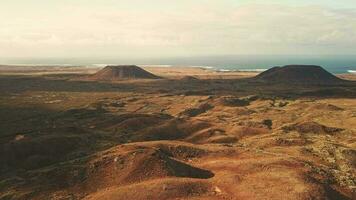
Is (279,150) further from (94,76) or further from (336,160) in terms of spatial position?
(94,76)

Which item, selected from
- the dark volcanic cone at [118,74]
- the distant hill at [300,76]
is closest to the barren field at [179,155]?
the distant hill at [300,76]

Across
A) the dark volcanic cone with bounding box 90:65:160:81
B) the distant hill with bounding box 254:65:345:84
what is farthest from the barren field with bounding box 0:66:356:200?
the dark volcanic cone with bounding box 90:65:160:81

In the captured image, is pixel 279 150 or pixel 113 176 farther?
pixel 279 150

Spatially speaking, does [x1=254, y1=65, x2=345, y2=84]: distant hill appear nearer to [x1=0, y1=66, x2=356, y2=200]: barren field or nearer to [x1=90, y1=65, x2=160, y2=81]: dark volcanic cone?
[x1=90, y1=65, x2=160, y2=81]: dark volcanic cone

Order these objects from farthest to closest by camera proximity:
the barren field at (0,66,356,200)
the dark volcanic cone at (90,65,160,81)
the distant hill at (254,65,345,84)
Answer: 1. the dark volcanic cone at (90,65,160,81)
2. the distant hill at (254,65,345,84)
3. the barren field at (0,66,356,200)

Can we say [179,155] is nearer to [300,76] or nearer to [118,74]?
[300,76]

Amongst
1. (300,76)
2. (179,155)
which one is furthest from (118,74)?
(179,155)

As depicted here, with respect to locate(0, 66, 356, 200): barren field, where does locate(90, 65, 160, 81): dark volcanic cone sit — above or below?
above

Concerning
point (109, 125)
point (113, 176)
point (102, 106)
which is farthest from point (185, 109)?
point (113, 176)
